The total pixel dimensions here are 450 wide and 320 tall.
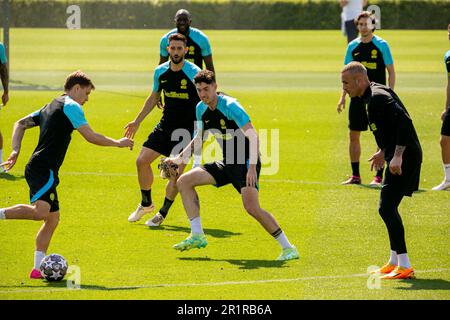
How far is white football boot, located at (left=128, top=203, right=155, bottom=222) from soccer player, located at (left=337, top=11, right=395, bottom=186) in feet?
13.8

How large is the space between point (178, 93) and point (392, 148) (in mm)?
4208

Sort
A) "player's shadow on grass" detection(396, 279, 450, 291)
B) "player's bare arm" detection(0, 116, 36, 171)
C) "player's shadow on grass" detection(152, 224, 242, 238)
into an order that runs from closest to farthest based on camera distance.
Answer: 1. "player's shadow on grass" detection(396, 279, 450, 291)
2. "player's bare arm" detection(0, 116, 36, 171)
3. "player's shadow on grass" detection(152, 224, 242, 238)

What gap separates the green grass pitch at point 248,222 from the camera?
36.3 feet

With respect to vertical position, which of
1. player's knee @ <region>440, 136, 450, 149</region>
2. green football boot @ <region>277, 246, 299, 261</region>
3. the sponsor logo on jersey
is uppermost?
the sponsor logo on jersey

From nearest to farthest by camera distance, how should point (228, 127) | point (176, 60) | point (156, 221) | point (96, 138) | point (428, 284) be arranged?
point (428, 284) → point (96, 138) → point (228, 127) → point (176, 60) → point (156, 221)

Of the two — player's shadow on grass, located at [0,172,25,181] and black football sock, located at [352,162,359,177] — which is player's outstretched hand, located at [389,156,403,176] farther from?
player's shadow on grass, located at [0,172,25,181]

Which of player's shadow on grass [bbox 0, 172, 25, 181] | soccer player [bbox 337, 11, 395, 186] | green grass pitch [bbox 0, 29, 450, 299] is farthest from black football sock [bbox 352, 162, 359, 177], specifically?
player's shadow on grass [bbox 0, 172, 25, 181]

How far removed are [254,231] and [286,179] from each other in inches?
163

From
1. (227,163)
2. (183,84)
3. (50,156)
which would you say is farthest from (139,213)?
(50,156)

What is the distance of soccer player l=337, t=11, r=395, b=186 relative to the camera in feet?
58.0

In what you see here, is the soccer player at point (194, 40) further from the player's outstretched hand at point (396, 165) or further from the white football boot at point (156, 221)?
the player's outstretched hand at point (396, 165)

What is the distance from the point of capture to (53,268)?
11109mm

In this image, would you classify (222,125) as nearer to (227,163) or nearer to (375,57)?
(227,163)

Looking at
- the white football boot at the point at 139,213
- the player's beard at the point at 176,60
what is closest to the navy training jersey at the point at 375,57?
the player's beard at the point at 176,60
